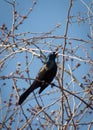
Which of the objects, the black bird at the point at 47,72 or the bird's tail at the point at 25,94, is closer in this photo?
the bird's tail at the point at 25,94

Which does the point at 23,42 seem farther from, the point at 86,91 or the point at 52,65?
the point at 52,65

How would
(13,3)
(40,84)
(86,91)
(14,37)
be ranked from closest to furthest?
(86,91) → (14,37) → (13,3) → (40,84)

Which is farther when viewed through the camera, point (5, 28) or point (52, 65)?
point (52, 65)

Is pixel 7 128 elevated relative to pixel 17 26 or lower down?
lower down

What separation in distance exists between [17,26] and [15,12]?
0.23 m

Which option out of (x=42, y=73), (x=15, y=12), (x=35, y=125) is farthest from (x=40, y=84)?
(x=15, y=12)

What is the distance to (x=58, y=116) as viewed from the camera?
150 inches

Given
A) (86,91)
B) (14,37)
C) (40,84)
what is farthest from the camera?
(40,84)

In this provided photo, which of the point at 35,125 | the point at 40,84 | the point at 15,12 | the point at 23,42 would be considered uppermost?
the point at 15,12

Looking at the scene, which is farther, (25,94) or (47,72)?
(47,72)

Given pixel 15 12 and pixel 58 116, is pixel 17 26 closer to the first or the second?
pixel 15 12

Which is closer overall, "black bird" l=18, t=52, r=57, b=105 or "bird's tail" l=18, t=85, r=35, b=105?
"bird's tail" l=18, t=85, r=35, b=105

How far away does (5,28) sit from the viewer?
421 cm

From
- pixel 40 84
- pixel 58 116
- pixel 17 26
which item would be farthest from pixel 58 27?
pixel 58 116
